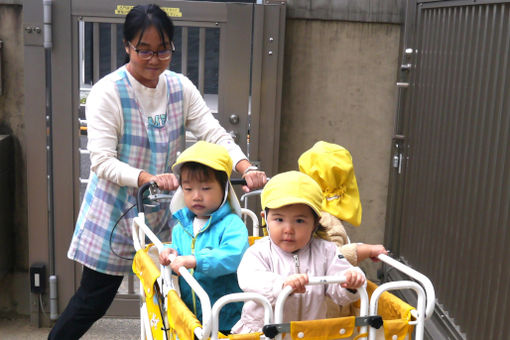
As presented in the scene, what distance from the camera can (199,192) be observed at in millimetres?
2795

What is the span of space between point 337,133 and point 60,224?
198 cm

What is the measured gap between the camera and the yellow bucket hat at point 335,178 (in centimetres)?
301

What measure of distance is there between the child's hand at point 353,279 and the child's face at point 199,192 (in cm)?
78

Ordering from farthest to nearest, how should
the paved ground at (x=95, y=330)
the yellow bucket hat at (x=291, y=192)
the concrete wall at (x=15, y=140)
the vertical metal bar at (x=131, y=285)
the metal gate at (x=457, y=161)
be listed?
the vertical metal bar at (x=131, y=285) → the paved ground at (x=95, y=330) → the concrete wall at (x=15, y=140) → the metal gate at (x=457, y=161) → the yellow bucket hat at (x=291, y=192)

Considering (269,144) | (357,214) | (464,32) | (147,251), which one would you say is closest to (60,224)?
(269,144)

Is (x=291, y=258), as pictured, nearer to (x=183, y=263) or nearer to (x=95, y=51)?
(x=183, y=263)

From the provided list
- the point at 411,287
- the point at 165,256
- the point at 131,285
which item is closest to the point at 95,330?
the point at 131,285

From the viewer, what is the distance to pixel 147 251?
2.95 meters

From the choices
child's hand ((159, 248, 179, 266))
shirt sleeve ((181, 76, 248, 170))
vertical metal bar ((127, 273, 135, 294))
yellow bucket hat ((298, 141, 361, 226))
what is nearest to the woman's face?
shirt sleeve ((181, 76, 248, 170))

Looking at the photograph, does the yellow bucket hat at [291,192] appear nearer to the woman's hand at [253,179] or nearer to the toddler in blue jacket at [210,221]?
the toddler in blue jacket at [210,221]

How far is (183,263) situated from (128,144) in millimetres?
971

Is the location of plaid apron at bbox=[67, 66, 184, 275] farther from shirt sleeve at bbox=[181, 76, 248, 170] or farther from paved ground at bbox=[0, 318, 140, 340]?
paved ground at bbox=[0, 318, 140, 340]

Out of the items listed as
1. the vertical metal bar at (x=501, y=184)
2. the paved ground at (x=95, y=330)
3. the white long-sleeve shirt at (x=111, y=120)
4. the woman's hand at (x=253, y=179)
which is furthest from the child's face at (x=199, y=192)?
the paved ground at (x=95, y=330)

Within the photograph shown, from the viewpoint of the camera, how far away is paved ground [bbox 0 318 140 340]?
4.59 meters
